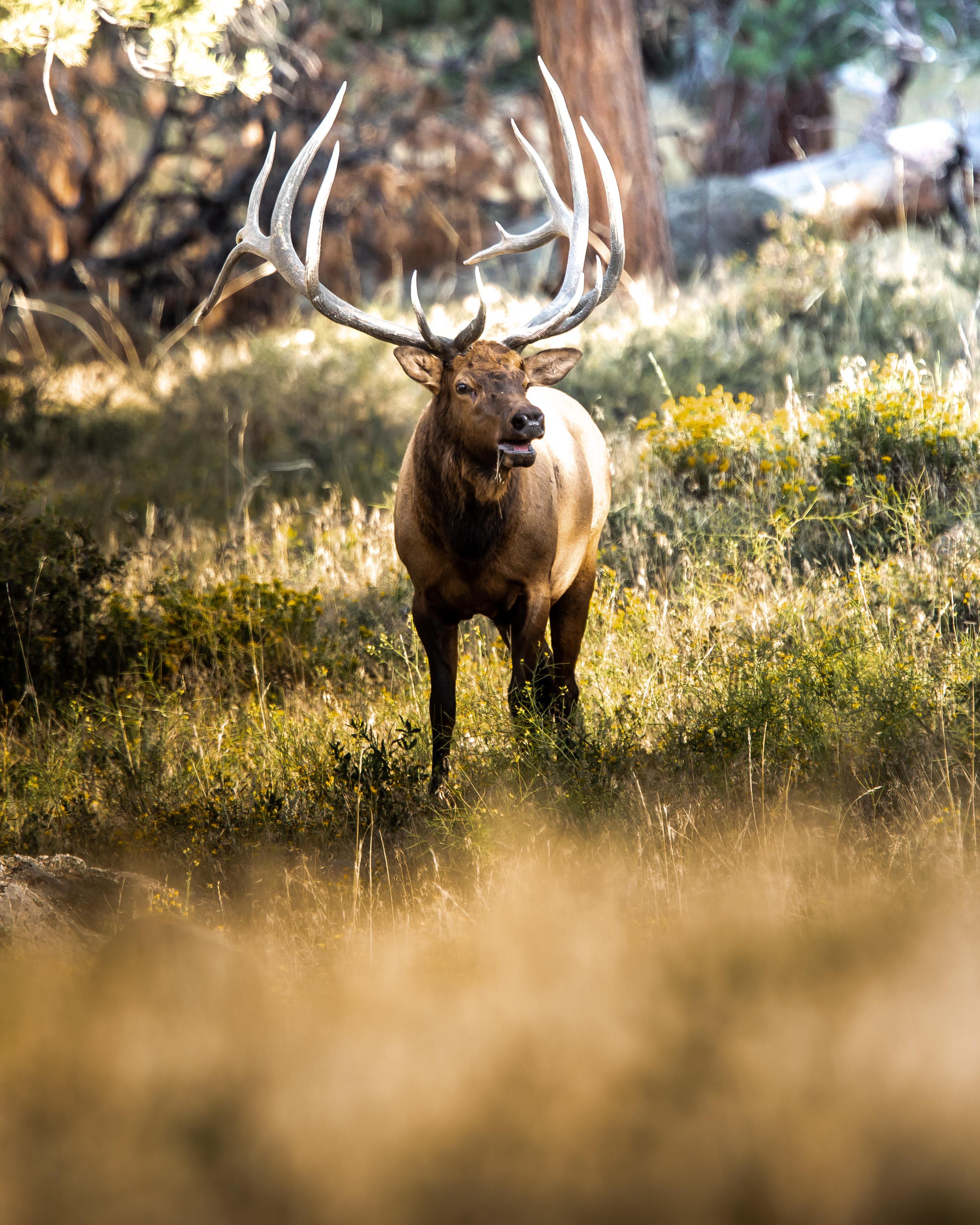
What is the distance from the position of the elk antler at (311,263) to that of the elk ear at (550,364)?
35 cm

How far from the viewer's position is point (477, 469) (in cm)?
445

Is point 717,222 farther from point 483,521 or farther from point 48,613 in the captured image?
point 483,521

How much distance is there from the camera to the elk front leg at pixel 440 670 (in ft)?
15.2

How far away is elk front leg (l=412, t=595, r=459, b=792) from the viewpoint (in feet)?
15.2

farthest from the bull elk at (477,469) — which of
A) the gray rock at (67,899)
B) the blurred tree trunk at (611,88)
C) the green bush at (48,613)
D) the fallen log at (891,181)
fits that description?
the fallen log at (891,181)

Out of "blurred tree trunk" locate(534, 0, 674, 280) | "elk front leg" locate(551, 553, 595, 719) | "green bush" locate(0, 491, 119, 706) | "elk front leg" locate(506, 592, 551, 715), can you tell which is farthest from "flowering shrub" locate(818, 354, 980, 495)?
"blurred tree trunk" locate(534, 0, 674, 280)

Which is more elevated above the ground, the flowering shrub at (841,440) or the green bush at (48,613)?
the flowering shrub at (841,440)

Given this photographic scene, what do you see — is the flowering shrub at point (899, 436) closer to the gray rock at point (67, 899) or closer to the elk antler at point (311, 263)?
the elk antler at point (311, 263)

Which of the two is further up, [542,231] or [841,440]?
[542,231]

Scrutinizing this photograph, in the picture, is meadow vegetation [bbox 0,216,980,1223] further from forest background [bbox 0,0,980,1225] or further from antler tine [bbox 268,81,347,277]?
antler tine [bbox 268,81,347,277]

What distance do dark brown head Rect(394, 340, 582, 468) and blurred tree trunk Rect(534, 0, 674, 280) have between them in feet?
23.8

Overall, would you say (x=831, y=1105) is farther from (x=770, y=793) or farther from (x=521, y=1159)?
(x=770, y=793)

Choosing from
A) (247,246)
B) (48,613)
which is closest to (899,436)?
(247,246)

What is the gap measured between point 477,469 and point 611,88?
8493 mm
